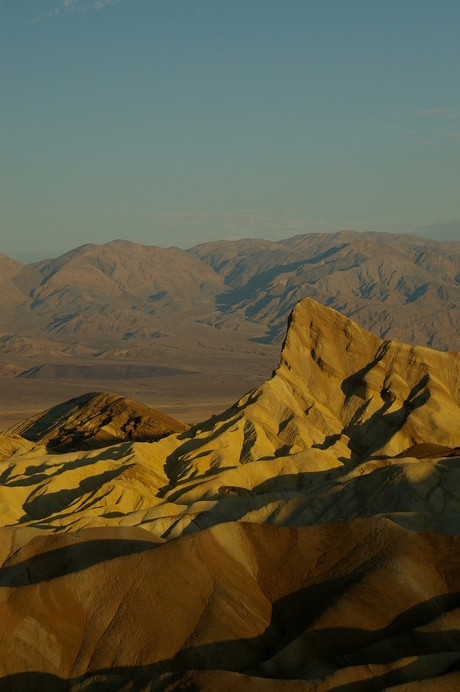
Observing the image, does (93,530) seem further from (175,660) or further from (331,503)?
(331,503)

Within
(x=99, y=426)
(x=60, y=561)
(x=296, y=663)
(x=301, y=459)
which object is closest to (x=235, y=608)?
(x=296, y=663)


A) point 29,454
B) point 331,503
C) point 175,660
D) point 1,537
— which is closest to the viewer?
point 175,660

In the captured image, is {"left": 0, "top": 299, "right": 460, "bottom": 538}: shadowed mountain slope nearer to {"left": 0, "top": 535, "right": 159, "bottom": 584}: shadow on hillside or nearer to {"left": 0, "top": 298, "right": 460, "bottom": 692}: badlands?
{"left": 0, "top": 298, "right": 460, "bottom": 692}: badlands

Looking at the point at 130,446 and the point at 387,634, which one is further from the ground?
the point at 387,634

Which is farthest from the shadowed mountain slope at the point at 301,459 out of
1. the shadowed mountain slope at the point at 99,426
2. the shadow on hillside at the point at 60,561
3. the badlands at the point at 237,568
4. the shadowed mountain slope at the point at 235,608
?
the shadow on hillside at the point at 60,561

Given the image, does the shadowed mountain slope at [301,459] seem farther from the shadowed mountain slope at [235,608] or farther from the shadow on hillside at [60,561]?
the shadow on hillside at [60,561]

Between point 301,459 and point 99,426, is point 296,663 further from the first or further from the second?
point 99,426

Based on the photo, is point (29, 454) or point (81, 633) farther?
point (29, 454)

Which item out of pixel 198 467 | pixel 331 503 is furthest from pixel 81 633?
pixel 198 467
